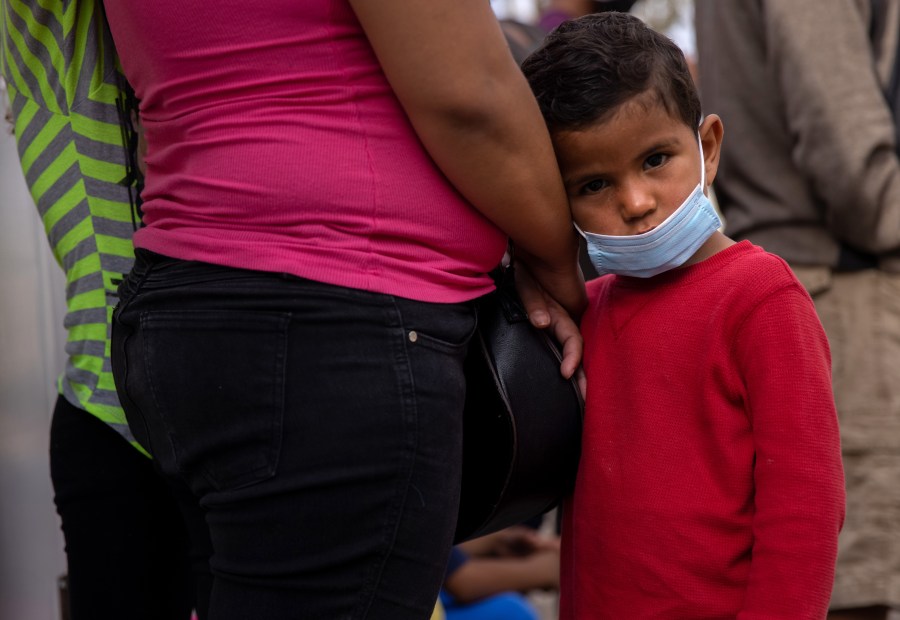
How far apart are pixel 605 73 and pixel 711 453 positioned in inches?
19.9

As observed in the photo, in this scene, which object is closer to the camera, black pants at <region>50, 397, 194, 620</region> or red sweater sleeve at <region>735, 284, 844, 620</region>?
red sweater sleeve at <region>735, 284, 844, 620</region>

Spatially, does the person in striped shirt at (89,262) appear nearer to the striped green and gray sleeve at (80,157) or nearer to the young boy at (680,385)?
the striped green and gray sleeve at (80,157)

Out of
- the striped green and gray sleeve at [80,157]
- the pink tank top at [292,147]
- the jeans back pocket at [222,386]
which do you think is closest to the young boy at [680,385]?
the pink tank top at [292,147]

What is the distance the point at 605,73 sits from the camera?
1.27m

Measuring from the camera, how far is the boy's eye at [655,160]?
1.29 meters

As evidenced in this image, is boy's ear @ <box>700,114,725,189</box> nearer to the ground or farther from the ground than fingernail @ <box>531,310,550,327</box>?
farther from the ground

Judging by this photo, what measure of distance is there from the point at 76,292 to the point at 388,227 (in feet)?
2.06

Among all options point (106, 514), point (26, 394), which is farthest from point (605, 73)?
point (26, 394)

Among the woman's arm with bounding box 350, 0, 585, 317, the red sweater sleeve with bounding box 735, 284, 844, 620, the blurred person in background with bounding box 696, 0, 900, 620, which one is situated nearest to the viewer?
the woman's arm with bounding box 350, 0, 585, 317

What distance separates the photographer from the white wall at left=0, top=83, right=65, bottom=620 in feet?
6.66

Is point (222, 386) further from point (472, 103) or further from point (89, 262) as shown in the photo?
point (89, 262)

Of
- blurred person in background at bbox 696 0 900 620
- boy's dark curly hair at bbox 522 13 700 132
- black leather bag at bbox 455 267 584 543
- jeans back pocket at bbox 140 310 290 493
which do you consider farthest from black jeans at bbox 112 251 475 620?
blurred person in background at bbox 696 0 900 620

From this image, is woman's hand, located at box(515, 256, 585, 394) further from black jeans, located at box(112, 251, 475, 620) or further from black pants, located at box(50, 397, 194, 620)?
black pants, located at box(50, 397, 194, 620)

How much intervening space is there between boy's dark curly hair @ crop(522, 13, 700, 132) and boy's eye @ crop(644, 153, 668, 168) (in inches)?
2.3
